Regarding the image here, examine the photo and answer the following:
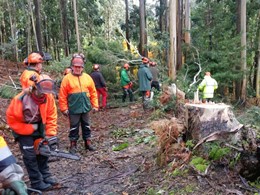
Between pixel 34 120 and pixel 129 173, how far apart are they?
187 cm

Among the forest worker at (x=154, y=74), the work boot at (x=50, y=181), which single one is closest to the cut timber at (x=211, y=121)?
the work boot at (x=50, y=181)

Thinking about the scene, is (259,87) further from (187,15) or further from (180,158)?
(180,158)

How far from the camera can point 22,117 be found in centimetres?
451

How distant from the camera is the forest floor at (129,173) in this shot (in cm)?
426

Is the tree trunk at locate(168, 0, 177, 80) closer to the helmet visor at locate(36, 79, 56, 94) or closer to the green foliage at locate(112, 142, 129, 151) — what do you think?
the green foliage at locate(112, 142, 129, 151)

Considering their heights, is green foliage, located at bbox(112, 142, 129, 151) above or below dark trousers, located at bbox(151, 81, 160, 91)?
below

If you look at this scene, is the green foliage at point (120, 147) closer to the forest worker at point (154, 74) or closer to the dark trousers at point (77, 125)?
the dark trousers at point (77, 125)

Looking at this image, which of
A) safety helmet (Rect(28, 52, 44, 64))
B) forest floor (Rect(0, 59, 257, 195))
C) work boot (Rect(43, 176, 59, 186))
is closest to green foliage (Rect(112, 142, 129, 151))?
forest floor (Rect(0, 59, 257, 195))

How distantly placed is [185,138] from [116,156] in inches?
68.1

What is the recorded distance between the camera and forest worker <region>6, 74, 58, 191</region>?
14.7 feet

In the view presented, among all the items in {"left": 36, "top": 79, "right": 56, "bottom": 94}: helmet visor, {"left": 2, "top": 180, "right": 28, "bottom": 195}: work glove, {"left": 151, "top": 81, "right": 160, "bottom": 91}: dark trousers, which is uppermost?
{"left": 36, "top": 79, "right": 56, "bottom": 94}: helmet visor

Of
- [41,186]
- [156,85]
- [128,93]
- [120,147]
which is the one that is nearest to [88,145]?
[120,147]

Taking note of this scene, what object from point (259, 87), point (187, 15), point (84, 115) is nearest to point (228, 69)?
point (259, 87)

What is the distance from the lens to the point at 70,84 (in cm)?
644
